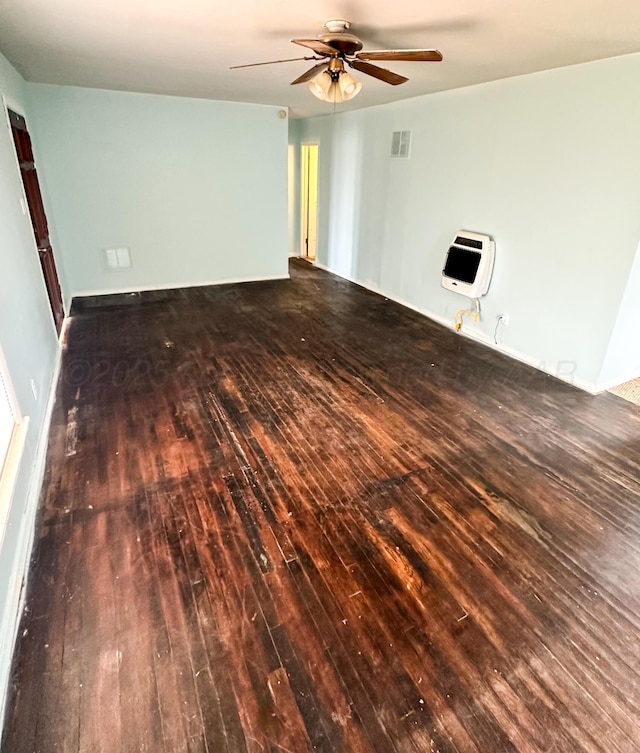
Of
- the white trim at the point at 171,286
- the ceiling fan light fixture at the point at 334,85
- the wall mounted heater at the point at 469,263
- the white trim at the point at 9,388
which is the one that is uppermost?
the ceiling fan light fixture at the point at 334,85

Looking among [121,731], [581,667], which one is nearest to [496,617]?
[581,667]

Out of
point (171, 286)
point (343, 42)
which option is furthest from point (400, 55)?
point (171, 286)

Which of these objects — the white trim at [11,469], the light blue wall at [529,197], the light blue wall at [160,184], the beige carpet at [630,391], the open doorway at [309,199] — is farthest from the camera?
the open doorway at [309,199]

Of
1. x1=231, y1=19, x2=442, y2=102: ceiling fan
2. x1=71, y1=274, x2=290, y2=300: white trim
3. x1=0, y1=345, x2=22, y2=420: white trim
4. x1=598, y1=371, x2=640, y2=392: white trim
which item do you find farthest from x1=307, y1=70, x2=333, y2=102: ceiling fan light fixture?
x1=71, y1=274, x2=290, y2=300: white trim

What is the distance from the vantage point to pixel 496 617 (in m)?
1.81

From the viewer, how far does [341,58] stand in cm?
258

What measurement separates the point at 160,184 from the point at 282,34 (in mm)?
3409

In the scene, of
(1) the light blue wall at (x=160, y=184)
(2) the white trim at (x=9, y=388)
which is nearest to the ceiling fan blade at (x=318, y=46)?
(2) the white trim at (x=9, y=388)

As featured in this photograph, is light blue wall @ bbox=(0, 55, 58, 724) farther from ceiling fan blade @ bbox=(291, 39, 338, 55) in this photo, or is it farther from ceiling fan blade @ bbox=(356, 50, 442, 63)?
ceiling fan blade @ bbox=(356, 50, 442, 63)

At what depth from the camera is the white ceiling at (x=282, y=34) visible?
223 cm

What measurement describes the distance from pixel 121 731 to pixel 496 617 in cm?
142

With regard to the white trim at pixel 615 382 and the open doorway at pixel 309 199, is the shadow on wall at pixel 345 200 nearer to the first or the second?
the open doorway at pixel 309 199

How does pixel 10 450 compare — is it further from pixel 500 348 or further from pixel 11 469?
pixel 500 348

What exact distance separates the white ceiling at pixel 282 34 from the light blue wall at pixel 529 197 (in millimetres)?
288
